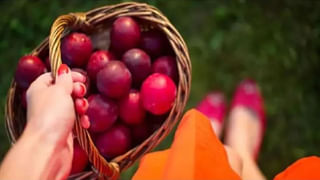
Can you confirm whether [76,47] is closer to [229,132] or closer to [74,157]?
[74,157]

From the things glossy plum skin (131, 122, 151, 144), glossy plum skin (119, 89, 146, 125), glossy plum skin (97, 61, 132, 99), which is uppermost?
glossy plum skin (97, 61, 132, 99)

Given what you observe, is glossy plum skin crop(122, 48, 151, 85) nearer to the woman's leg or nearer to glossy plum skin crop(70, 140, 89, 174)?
glossy plum skin crop(70, 140, 89, 174)

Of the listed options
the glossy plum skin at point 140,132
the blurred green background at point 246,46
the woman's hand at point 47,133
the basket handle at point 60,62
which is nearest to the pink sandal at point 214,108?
the blurred green background at point 246,46

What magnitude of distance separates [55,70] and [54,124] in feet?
0.32

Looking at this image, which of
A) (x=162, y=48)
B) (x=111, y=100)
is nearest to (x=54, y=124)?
(x=111, y=100)

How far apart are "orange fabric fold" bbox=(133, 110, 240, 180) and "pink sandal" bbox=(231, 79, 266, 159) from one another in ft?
1.47

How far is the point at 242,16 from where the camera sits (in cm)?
137

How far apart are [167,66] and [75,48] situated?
19 cm

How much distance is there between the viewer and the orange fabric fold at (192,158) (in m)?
0.75

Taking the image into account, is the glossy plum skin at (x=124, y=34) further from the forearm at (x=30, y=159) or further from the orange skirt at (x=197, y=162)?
the forearm at (x=30, y=159)

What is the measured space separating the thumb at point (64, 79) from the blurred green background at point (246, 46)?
2.06 ft

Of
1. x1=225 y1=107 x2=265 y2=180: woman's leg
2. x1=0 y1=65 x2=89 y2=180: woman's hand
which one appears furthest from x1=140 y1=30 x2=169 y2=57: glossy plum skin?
x1=225 y1=107 x2=265 y2=180: woman's leg

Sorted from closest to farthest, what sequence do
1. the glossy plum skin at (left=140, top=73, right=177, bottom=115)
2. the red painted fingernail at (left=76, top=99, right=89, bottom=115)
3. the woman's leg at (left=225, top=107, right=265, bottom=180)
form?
the red painted fingernail at (left=76, top=99, right=89, bottom=115)
the glossy plum skin at (left=140, top=73, right=177, bottom=115)
the woman's leg at (left=225, top=107, right=265, bottom=180)

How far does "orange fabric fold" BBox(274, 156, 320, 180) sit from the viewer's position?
81 cm
